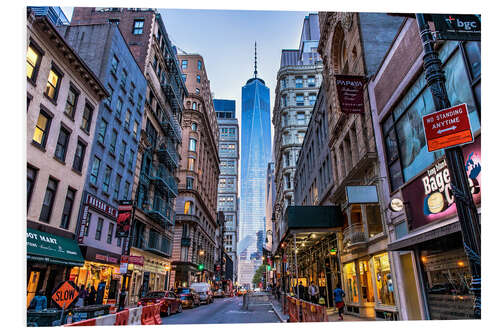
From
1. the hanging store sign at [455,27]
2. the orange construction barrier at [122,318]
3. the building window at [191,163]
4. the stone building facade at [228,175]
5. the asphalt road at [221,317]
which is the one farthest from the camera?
the stone building facade at [228,175]

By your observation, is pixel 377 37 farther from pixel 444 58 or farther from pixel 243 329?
pixel 243 329

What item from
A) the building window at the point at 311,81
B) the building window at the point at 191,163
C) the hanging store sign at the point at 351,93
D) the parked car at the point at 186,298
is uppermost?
the building window at the point at 311,81

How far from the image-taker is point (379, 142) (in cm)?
1711

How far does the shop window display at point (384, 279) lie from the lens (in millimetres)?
15234

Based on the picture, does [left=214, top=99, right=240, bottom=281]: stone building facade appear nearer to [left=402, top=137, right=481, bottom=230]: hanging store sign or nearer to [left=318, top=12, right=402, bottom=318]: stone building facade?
[left=318, top=12, right=402, bottom=318]: stone building facade

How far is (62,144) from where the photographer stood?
69.0ft

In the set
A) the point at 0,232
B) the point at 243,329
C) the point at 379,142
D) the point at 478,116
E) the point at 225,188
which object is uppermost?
the point at 225,188

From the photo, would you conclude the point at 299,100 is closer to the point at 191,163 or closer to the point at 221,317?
the point at 191,163

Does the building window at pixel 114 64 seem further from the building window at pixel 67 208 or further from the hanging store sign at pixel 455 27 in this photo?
the hanging store sign at pixel 455 27

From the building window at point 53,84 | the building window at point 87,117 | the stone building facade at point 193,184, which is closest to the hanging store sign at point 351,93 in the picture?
the building window at point 53,84

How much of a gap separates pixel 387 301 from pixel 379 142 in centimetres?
817

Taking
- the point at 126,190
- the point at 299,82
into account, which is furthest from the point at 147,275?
the point at 299,82

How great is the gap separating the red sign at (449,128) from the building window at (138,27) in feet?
134

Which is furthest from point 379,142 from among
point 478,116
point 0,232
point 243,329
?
point 0,232
